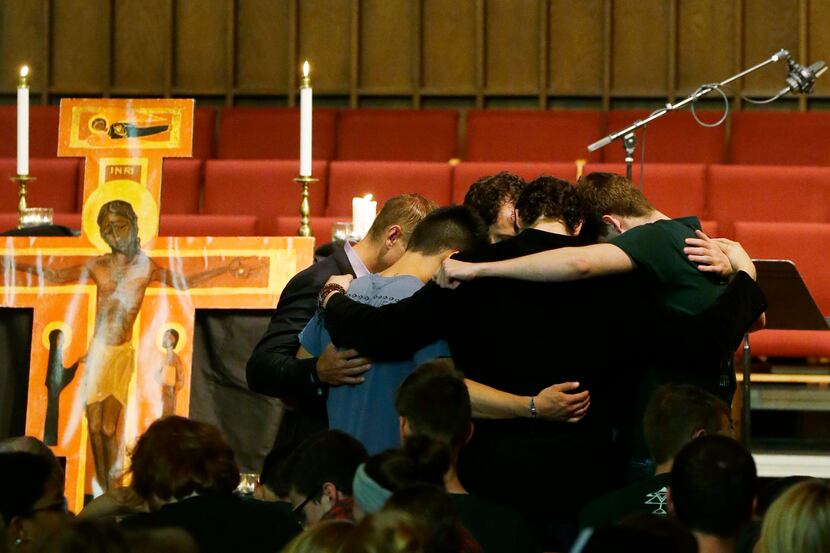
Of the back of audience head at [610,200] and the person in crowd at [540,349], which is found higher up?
the back of audience head at [610,200]

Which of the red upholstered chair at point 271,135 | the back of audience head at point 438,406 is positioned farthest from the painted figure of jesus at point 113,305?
the red upholstered chair at point 271,135

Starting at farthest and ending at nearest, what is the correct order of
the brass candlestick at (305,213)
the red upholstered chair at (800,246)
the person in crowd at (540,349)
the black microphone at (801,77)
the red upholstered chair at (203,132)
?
the red upholstered chair at (203,132) → the red upholstered chair at (800,246) → the black microphone at (801,77) → the brass candlestick at (305,213) → the person in crowd at (540,349)

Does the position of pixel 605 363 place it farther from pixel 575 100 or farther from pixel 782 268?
pixel 575 100

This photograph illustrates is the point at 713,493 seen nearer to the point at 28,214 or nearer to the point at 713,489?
the point at 713,489

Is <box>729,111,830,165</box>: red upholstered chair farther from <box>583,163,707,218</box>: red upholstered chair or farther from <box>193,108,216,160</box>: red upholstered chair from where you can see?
<box>193,108,216,160</box>: red upholstered chair

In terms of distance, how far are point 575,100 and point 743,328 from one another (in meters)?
6.15

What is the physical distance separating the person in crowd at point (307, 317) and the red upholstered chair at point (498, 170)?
337 centimetres

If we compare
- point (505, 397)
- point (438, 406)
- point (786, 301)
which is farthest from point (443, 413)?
point (786, 301)

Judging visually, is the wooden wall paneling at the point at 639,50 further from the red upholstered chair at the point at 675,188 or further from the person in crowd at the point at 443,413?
the person in crowd at the point at 443,413

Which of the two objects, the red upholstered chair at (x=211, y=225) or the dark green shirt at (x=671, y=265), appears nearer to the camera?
the dark green shirt at (x=671, y=265)

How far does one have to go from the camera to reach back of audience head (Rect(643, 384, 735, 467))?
2688 millimetres

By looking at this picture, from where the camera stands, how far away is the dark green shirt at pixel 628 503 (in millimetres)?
2562

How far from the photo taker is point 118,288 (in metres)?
4.46

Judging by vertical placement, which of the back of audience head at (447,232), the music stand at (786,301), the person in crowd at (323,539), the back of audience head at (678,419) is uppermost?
the back of audience head at (447,232)
